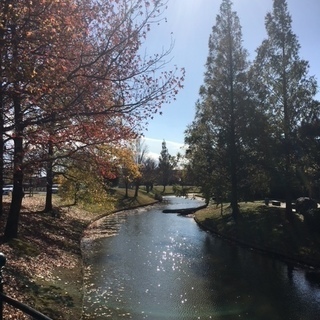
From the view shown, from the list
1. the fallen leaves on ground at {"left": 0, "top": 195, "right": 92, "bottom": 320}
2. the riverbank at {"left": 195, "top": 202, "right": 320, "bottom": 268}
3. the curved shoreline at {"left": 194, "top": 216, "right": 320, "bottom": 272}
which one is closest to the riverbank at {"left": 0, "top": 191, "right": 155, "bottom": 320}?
the fallen leaves on ground at {"left": 0, "top": 195, "right": 92, "bottom": 320}

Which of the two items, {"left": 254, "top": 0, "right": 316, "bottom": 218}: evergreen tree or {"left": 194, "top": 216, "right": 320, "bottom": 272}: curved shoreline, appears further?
{"left": 254, "top": 0, "right": 316, "bottom": 218}: evergreen tree

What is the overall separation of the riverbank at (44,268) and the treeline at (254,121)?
13.4 m

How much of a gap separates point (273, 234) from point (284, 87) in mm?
10976

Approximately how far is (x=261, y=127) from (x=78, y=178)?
14.1 metres

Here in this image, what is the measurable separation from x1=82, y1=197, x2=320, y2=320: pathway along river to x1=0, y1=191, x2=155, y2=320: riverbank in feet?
2.23

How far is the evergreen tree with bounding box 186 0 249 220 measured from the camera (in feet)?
98.0

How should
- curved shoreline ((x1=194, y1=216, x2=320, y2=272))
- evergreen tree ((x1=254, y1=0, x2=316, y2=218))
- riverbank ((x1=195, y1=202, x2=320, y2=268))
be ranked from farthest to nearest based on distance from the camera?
evergreen tree ((x1=254, y1=0, x2=316, y2=218)), riverbank ((x1=195, y1=202, x2=320, y2=268)), curved shoreline ((x1=194, y1=216, x2=320, y2=272))

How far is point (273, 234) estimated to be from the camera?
2289 cm

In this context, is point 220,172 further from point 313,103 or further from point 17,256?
point 17,256

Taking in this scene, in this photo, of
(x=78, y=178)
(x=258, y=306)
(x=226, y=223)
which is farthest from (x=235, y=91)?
(x=258, y=306)

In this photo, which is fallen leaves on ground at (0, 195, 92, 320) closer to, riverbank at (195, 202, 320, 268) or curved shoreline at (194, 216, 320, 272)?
curved shoreline at (194, 216, 320, 272)

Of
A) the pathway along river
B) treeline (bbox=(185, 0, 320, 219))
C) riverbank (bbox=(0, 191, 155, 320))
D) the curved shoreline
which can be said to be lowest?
the pathway along river

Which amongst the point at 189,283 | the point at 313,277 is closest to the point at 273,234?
the point at 313,277

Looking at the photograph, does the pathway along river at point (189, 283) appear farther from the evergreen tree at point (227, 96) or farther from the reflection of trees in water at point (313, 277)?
the evergreen tree at point (227, 96)
